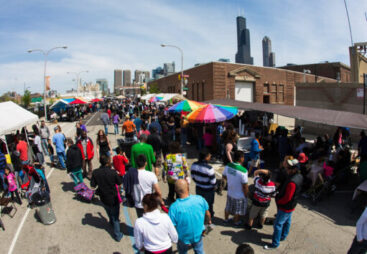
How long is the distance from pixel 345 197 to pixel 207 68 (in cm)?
3071

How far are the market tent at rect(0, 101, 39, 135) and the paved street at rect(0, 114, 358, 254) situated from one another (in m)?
3.04

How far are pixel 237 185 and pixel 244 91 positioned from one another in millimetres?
34717

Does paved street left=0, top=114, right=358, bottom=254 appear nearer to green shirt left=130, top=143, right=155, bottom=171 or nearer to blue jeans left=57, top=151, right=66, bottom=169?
green shirt left=130, top=143, right=155, bottom=171

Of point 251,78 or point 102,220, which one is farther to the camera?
point 251,78

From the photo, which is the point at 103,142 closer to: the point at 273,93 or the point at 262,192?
the point at 262,192

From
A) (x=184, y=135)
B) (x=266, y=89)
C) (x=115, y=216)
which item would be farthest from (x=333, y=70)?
(x=115, y=216)

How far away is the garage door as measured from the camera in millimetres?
37519

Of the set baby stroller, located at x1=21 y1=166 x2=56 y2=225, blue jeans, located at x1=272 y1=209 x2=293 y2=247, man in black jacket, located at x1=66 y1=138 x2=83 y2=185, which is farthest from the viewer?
man in black jacket, located at x1=66 y1=138 x2=83 y2=185

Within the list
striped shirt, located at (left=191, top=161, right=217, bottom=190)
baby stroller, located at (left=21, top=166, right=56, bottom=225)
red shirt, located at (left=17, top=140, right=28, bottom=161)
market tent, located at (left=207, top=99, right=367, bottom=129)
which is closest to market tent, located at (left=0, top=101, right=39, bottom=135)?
A: red shirt, located at (left=17, top=140, right=28, bottom=161)

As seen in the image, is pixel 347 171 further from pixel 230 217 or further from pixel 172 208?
pixel 172 208

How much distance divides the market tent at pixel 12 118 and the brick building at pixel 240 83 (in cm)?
2645

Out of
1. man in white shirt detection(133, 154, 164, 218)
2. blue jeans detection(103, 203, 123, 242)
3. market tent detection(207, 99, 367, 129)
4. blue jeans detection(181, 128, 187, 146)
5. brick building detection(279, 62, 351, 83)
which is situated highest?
brick building detection(279, 62, 351, 83)

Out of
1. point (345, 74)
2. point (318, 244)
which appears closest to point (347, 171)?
point (318, 244)

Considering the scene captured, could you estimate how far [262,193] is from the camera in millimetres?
5160
